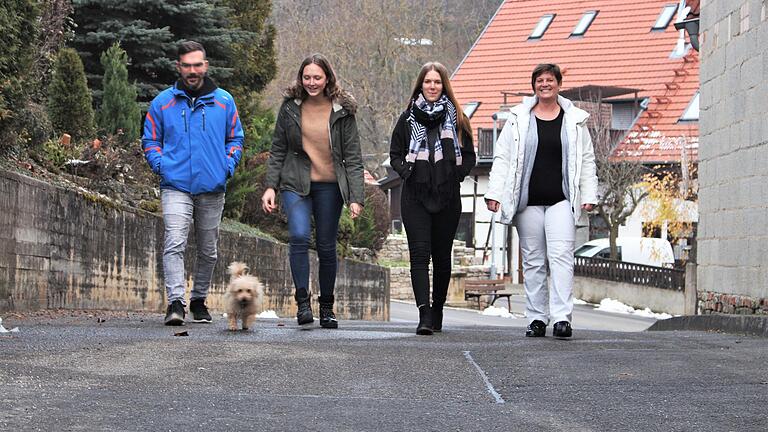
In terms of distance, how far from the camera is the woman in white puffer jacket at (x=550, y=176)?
34.7 feet

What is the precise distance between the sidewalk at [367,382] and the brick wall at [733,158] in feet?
14.5

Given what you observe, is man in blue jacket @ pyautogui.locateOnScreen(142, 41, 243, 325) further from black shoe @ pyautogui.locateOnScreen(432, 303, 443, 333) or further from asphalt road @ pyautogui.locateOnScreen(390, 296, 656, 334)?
asphalt road @ pyautogui.locateOnScreen(390, 296, 656, 334)

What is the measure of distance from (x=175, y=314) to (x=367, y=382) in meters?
3.89

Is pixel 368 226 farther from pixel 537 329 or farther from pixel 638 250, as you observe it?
pixel 537 329

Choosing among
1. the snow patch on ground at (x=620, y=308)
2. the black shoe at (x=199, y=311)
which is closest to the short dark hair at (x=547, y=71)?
the black shoe at (x=199, y=311)

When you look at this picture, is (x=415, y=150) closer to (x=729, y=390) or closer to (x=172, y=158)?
(x=172, y=158)

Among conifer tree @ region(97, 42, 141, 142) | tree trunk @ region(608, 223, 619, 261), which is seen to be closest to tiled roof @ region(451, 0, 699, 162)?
tree trunk @ region(608, 223, 619, 261)

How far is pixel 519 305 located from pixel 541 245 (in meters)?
31.1

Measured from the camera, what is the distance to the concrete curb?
40.9ft

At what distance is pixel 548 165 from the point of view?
10.6 meters

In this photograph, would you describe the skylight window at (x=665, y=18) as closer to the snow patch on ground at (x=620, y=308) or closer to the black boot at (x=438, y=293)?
the snow patch on ground at (x=620, y=308)

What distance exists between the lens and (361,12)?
63.0m

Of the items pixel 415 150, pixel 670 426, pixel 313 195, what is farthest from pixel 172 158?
pixel 670 426

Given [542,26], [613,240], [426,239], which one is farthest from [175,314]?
[542,26]
